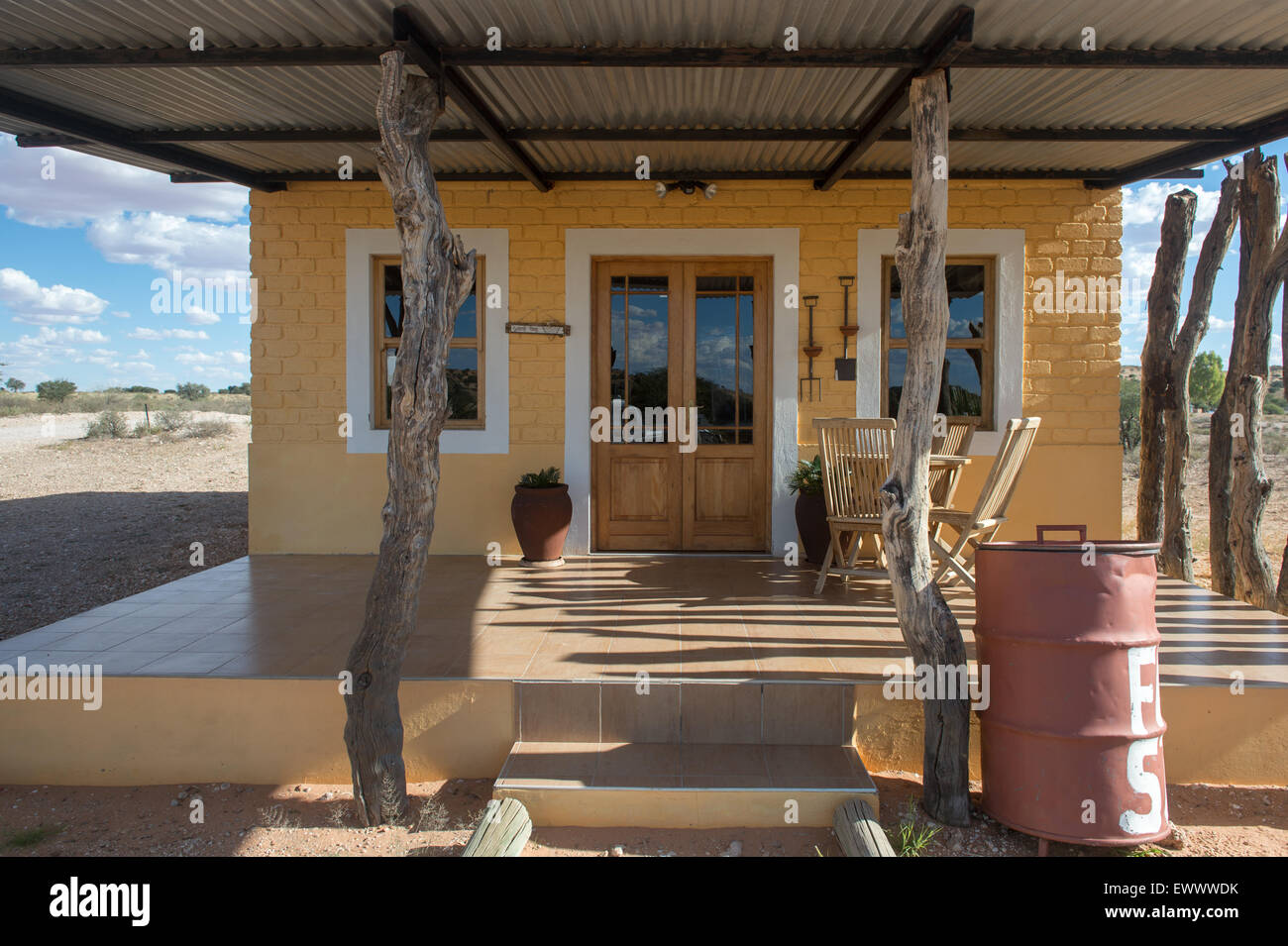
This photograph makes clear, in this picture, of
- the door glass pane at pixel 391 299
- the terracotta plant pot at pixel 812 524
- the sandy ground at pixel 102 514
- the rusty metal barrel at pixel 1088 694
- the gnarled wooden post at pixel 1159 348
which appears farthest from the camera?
the sandy ground at pixel 102 514

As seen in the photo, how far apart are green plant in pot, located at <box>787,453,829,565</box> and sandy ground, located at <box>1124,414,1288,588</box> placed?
3.59 m

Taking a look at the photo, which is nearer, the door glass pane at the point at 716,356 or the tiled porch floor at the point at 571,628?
the tiled porch floor at the point at 571,628

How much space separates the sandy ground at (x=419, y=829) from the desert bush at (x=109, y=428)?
18183 mm

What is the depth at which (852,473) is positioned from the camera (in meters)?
4.81

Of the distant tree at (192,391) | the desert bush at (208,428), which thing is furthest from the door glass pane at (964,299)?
the distant tree at (192,391)

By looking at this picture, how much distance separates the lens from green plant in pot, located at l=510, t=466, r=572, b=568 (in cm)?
558

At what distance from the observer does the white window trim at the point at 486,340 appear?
234 inches

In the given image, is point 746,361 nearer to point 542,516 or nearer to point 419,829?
point 542,516

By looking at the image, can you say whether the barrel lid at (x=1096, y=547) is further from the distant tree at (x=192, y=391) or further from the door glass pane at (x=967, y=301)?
the distant tree at (x=192, y=391)

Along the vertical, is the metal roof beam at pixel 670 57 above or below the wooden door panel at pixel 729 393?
above

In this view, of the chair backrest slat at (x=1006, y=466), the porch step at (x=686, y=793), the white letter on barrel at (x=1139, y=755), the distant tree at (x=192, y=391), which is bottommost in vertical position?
the porch step at (x=686, y=793)

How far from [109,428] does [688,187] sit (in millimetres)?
18009

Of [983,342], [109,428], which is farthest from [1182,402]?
[109,428]
